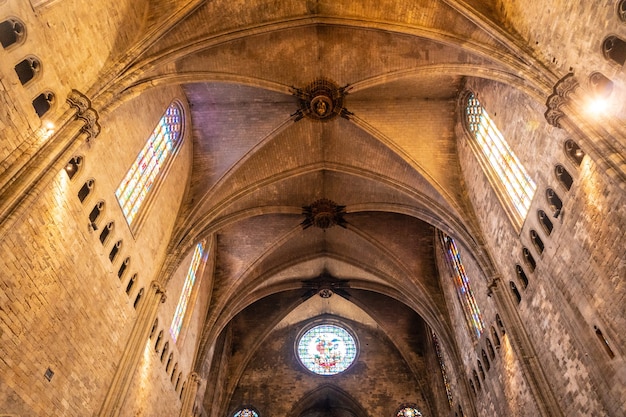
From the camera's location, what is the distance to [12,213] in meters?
7.09

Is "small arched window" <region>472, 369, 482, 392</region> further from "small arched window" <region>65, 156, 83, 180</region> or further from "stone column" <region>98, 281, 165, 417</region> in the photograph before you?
"small arched window" <region>65, 156, 83, 180</region>

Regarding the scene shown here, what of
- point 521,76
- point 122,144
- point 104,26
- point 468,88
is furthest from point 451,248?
point 104,26

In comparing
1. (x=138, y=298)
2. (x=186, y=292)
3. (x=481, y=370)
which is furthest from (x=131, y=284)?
(x=481, y=370)

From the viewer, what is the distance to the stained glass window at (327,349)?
79.9 ft

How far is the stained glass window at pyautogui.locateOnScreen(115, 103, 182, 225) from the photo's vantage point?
38.8 ft

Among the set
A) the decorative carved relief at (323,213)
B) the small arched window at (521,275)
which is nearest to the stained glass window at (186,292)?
the decorative carved relief at (323,213)

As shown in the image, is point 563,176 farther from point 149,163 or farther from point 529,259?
point 149,163

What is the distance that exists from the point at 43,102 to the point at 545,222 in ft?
36.6

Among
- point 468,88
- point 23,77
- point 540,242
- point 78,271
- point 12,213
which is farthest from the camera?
point 468,88

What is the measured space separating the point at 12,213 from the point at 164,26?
628 cm

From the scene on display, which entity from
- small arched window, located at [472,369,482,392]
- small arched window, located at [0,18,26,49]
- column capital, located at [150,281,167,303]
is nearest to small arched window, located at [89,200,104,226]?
column capital, located at [150,281,167,303]

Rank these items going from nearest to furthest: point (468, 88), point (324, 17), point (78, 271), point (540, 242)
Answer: point (78, 271) → point (540, 242) → point (324, 17) → point (468, 88)

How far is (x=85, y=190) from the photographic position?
31.9ft

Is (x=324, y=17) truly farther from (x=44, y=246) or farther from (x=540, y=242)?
(x=44, y=246)
